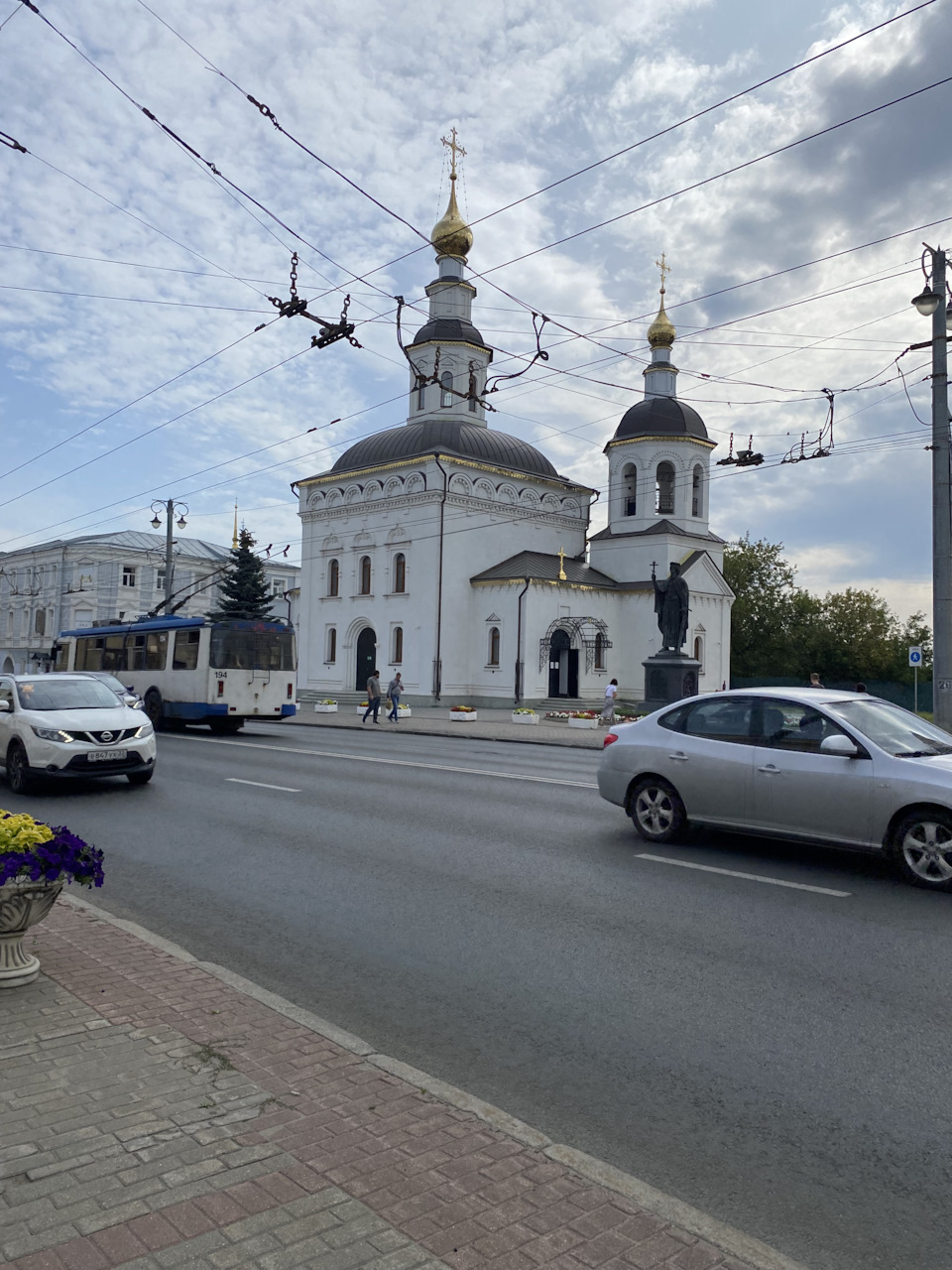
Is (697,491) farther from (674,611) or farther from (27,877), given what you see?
(27,877)

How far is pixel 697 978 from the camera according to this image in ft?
16.7

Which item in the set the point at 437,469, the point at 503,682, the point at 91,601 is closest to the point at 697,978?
the point at 503,682

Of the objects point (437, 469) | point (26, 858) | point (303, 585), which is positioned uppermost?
point (437, 469)

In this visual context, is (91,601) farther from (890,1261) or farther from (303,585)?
(890,1261)

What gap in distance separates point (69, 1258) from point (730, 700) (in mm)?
6878

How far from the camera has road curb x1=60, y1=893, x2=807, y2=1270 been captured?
268cm

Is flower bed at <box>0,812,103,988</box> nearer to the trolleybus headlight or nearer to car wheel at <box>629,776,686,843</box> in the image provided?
car wheel at <box>629,776,686,843</box>

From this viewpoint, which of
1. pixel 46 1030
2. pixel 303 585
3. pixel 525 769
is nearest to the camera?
pixel 46 1030

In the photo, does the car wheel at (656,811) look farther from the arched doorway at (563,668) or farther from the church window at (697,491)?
the church window at (697,491)

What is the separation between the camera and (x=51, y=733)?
11641mm

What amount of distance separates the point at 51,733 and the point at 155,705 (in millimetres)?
12231

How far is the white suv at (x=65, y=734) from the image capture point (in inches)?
458

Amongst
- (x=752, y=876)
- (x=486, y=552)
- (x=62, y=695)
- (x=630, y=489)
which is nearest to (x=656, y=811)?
(x=752, y=876)

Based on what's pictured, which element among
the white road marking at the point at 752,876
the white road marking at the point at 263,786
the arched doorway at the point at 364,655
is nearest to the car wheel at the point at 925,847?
the white road marking at the point at 752,876
